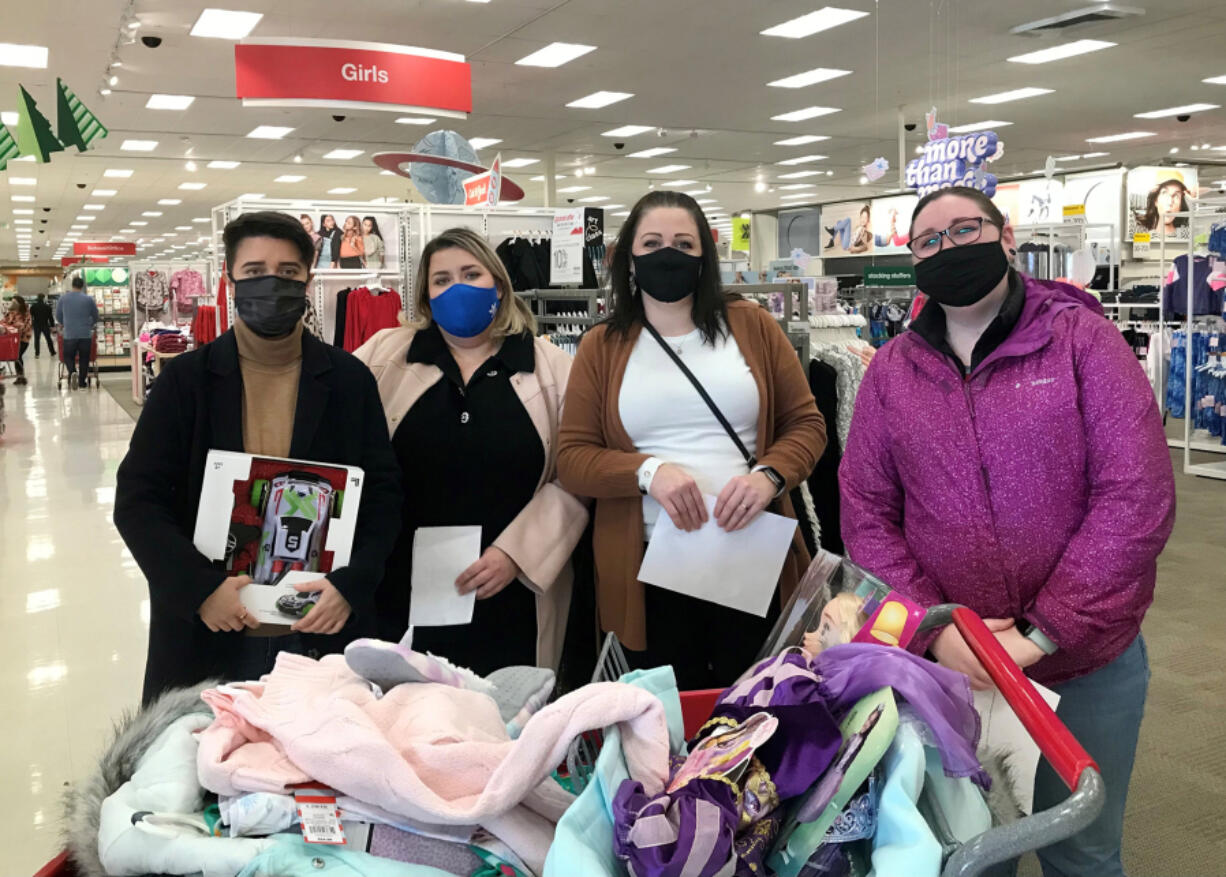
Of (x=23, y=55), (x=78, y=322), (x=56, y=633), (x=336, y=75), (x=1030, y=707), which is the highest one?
(x=23, y=55)

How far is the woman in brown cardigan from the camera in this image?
7.10 feet

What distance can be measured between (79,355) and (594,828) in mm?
18016

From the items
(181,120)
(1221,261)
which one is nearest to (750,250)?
(181,120)

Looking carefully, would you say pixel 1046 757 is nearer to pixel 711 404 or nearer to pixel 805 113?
pixel 711 404

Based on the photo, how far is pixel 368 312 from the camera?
20.9ft

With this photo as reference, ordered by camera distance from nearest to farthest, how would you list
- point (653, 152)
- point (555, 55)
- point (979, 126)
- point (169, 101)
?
point (555, 55), point (169, 101), point (979, 126), point (653, 152)

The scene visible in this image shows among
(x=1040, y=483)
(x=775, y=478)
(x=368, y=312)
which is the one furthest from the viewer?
(x=368, y=312)

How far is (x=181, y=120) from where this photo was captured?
43.5ft

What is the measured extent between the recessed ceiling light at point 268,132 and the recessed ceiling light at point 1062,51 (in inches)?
367

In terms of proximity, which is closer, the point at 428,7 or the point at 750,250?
Result: the point at 428,7

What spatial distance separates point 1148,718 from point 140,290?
579 inches

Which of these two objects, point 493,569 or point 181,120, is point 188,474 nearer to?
point 493,569

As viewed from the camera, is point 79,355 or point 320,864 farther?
point 79,355

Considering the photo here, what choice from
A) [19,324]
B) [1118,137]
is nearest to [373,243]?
[1118,137]
